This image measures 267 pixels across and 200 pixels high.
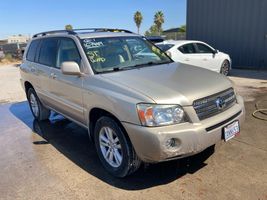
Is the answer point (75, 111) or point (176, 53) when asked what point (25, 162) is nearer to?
point (75, 111)

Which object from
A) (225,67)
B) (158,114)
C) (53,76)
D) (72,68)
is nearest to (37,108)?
(53,76)

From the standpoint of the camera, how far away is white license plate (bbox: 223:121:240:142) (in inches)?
138

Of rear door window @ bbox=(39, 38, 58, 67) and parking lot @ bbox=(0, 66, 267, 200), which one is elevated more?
rear door window @ bbox=(39, 38, 58, 67)

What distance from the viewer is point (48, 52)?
5.33 m

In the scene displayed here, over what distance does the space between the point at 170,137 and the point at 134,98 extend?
0.57 m

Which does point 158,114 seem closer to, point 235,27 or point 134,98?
point 134,98

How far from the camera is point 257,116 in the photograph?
5750 mm

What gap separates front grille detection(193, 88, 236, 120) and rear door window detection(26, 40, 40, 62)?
3840 mm

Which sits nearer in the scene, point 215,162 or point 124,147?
point 124,147

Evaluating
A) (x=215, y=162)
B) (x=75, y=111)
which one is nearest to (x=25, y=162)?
(x=75, y=111)

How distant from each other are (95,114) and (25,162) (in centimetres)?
136

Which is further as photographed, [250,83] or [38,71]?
A: [250,83]

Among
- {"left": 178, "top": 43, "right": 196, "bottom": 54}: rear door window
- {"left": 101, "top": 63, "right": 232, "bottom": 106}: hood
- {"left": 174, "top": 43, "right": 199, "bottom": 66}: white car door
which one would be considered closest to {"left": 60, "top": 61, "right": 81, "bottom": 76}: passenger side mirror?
{"left": 101, "top": 63, "right": 232, "bottom": 106}: hood

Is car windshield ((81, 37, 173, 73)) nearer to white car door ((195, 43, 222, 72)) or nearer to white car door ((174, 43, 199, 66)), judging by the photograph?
white car door ((174, 43, 199, 66))
